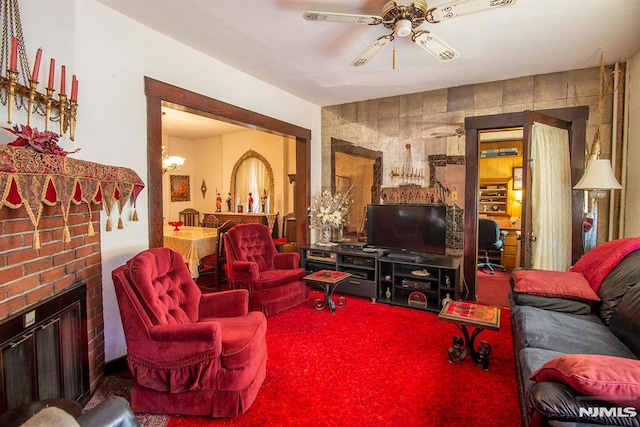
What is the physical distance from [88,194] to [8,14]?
972mm

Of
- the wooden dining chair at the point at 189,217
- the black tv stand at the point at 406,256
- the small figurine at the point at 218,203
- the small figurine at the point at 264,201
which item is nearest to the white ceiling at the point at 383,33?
the black tv stand at the point at 406,256

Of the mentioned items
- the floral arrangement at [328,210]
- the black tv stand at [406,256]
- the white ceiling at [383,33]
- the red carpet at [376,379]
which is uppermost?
the white ceiling at [383,33]

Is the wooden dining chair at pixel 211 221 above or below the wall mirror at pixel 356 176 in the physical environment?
below

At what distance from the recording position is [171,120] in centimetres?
573

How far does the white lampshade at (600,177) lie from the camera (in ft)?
9.65

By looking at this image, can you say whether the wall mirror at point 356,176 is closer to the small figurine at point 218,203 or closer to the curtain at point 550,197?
the curtain at point 550,197

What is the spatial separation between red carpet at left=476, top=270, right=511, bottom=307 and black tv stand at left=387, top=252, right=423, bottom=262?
3.01 feet

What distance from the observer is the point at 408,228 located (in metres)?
4.09

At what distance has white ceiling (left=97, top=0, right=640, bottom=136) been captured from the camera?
244 cm

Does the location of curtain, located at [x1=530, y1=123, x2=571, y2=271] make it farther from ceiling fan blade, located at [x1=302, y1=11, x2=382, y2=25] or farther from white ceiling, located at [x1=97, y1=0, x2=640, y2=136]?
ceiling fan blade, located at [x1=302, y1=11, x2=382, y2=25]

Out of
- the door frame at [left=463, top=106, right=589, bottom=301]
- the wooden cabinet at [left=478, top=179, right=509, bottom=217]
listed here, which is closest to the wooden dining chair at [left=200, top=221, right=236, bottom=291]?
the door frame at [left=463, top=106, right=589, bottom=301]

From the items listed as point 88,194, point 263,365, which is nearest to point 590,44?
point 263,365

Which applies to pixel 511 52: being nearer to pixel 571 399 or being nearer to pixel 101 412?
pixel 571 399

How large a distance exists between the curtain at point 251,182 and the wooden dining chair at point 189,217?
1.12 metres
